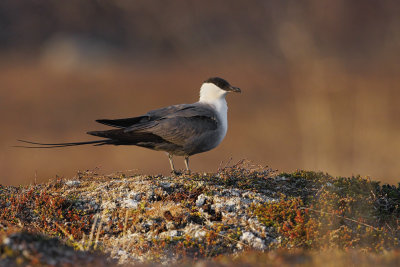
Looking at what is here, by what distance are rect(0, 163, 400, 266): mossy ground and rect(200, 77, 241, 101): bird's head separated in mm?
1631

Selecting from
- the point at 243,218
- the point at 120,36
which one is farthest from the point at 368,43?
the point at 243,218

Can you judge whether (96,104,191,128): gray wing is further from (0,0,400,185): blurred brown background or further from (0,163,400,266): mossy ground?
(0,163,400,266): mossy ground

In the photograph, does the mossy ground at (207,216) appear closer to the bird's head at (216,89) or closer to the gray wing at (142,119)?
the gray wing at (142,119)

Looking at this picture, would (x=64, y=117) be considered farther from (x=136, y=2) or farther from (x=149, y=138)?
(x=149, y=138)

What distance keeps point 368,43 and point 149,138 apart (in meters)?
31.6

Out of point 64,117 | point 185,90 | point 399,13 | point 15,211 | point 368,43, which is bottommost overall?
point 15,211

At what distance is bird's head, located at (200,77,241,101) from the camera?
346 inches

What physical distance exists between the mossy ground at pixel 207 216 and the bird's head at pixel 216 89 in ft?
5.35

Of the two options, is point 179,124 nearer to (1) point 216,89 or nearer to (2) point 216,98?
(2) point 216,98

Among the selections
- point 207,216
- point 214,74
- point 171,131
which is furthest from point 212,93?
point 214,74

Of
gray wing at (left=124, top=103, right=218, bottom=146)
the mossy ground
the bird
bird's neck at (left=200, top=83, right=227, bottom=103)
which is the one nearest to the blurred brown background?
the bird

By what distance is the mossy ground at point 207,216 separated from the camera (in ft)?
18.6

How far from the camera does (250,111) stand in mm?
25609

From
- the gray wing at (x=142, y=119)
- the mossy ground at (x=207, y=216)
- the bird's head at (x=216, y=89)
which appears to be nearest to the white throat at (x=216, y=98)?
the bird's head at (x=216, y=89)
